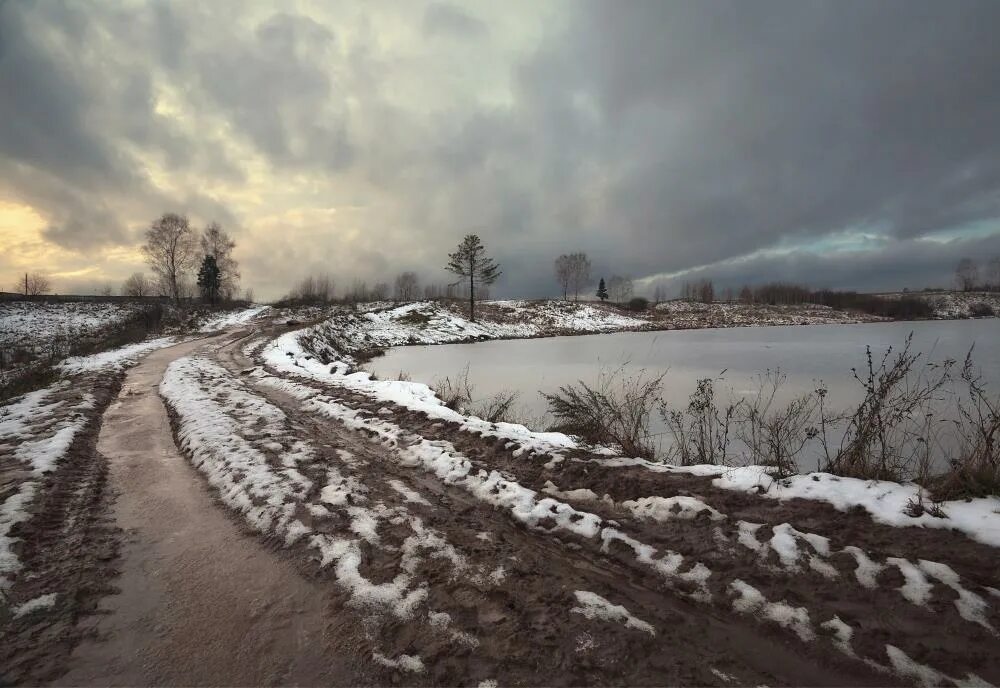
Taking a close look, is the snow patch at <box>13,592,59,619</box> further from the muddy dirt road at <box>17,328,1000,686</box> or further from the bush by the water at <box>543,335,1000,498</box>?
the bush by the water at <box>543,335,1000,498</box>

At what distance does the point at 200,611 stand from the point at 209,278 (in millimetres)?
60661

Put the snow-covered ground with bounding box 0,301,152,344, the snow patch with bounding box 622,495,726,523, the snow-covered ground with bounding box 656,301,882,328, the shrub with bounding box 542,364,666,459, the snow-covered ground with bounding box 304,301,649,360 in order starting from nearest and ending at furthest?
the snow patch with bounding box 622,495,726,523
the shrub with bounding box 542,364,666,459
the snow-covered ground with bounding box 304,301,649,360
the snow-covered ground with bounding box 0,301,152,344
the snow-covered ground with bounding box 656,301,882,328

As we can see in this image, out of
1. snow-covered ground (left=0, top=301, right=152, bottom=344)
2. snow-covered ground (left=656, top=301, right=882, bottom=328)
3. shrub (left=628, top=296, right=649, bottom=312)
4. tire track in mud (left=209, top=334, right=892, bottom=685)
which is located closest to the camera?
tire track in mud (left=209, top=334, right=892, bottom=685)

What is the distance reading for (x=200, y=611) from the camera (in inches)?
115

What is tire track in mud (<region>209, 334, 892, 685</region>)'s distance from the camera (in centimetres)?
236

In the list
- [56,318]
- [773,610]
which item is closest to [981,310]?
[773,610]

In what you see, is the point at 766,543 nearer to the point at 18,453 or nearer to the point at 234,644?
the point at 234,644

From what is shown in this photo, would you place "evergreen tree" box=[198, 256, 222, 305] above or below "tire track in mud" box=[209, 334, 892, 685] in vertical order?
above

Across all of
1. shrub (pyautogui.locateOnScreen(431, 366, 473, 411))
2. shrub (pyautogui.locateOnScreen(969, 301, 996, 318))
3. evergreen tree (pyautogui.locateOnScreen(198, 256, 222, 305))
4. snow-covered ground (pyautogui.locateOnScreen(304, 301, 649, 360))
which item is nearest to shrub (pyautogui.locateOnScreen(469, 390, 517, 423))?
shrub (pyautogui.locateOnScreen(431, 366, 473, 411))

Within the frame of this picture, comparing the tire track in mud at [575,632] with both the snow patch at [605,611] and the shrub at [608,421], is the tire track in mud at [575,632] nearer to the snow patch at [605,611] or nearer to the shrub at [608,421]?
the snow patch at [605,611]

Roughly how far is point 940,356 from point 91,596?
63.7 ft

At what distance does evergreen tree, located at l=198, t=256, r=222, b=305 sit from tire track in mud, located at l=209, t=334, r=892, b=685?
197 ft

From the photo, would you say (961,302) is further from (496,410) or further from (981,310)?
(496,410)

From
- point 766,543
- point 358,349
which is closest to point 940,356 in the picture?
point 766,543
